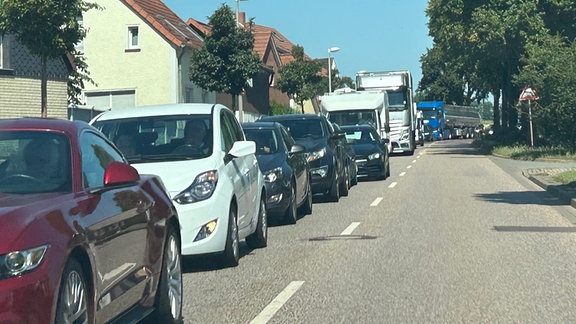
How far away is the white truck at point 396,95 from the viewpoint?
43.5m

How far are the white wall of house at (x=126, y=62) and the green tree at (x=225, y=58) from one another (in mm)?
4005

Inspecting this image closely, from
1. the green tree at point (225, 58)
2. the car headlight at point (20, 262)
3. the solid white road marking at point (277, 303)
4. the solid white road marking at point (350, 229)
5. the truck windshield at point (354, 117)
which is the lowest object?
the solid white road marking at point (277, 303)

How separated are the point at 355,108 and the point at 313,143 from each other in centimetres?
1703

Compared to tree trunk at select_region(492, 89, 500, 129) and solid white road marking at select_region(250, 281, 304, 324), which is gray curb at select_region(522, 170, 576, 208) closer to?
solid white road marking at select_region(250, 281, 304, 324)

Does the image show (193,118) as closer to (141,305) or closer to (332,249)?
(332,249)

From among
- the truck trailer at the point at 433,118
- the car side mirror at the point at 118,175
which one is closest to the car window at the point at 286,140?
the car side mirror at the point at 118,175

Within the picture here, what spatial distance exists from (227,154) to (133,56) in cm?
3766

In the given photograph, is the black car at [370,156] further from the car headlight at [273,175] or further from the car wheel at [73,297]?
the car wheel at [73,297]

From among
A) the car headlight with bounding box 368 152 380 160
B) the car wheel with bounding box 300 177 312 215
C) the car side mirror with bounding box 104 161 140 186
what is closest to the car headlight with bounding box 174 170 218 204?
the car side mirror with bounding box 104 161 140 186

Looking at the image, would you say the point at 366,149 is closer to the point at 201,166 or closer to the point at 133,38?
the point at 201,166

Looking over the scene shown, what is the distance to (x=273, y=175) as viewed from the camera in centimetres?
1373

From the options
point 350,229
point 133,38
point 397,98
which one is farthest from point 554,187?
point 133,38

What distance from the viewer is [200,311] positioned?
7766 mm

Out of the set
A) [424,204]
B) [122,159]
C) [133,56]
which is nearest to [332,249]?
[122,159]
